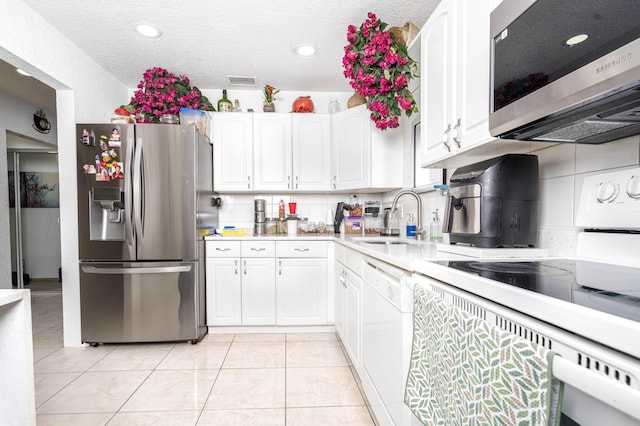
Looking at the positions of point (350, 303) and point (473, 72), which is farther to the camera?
point (350, 303)

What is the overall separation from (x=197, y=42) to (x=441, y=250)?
2.37 m

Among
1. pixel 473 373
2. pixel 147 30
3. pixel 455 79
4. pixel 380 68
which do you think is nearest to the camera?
pixel 473 373

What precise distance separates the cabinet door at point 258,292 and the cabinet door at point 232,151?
2.67 feet

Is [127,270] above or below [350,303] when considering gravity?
above

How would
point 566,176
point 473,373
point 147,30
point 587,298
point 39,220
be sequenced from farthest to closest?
point 39,220, point 147,30, point 566,176, point 473,373, point 587,298

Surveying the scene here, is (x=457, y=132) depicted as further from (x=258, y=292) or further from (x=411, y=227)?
(x=258, y=292)

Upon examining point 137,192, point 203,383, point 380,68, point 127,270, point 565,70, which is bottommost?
point 203,383

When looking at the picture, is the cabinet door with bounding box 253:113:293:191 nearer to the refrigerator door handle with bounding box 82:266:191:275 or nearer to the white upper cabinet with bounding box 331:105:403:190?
the white upper cabinet with bounding box 331:105:403:190

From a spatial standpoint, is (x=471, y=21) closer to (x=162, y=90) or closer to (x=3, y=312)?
(x=3, y=312)

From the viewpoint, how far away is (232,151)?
9.93ft

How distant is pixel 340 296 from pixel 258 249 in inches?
34.5

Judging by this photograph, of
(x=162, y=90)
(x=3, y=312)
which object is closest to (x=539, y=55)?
(x=3, y=312)

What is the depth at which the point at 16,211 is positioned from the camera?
4016 millimetres

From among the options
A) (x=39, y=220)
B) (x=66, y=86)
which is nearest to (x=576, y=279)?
(x=66, y=86)
